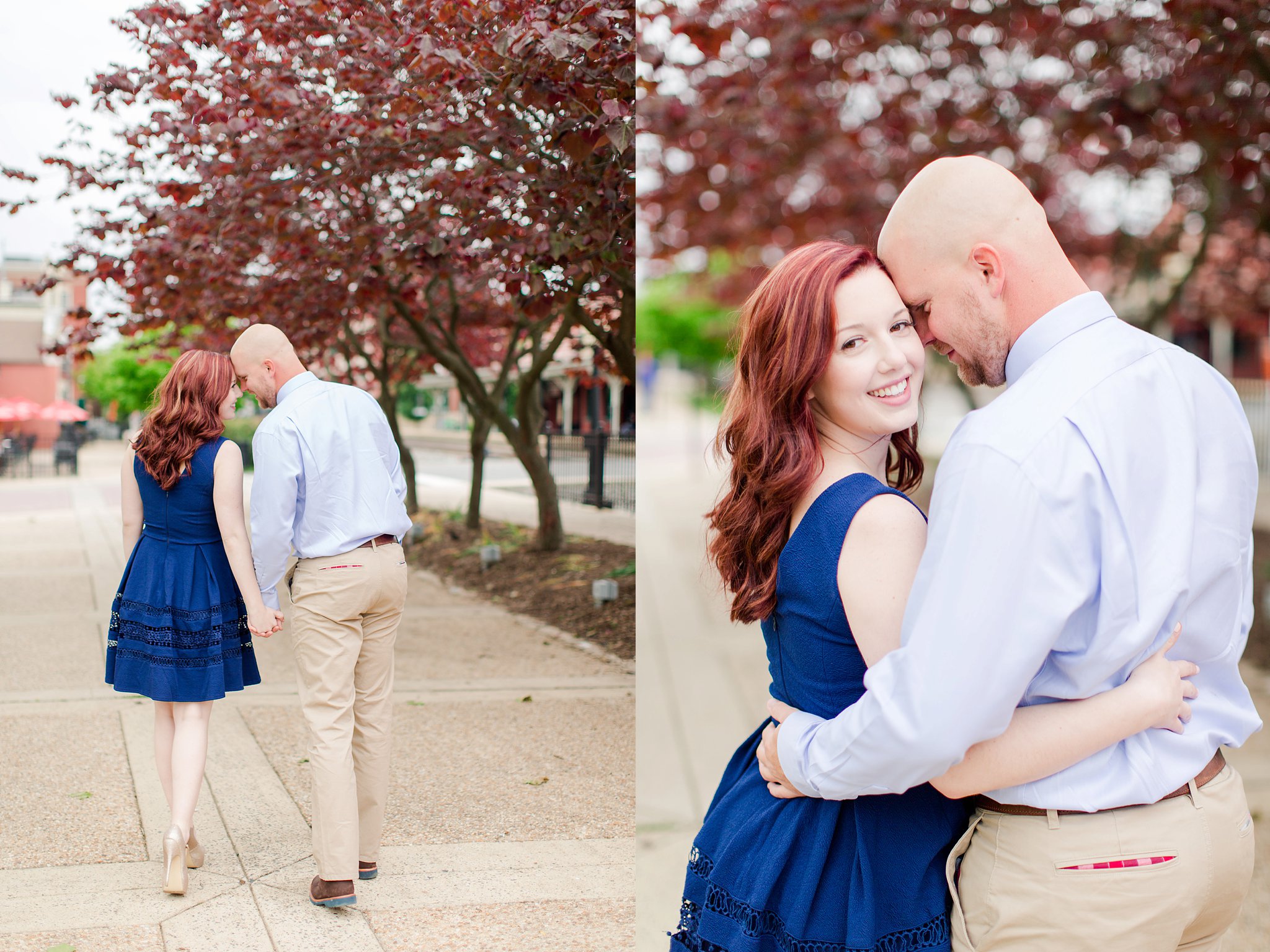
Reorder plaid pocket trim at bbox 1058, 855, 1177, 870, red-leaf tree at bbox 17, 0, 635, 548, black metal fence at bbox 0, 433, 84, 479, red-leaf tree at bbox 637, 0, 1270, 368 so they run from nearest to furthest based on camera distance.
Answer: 1. plaid pocket trim at bbox 1058, 855, 1177, 870
2. black metal fence at bbox 0, 433, 84, 479
3. red-leaf tree at bbox 17, 0, 635, 548
4. red-leaf tree at bbox 637, 0, 1270, 368

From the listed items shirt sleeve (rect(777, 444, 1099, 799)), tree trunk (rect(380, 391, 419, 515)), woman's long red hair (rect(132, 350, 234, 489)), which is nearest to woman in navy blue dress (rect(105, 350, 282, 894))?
woman's long red hair (rect(132, 350, 234, 489))

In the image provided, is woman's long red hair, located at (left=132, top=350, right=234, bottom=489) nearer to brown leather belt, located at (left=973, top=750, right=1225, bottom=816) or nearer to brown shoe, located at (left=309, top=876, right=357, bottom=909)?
brown shoe, located at (left=309, top=876, right=357, bottom=909)

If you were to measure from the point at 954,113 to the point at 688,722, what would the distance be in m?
4.46

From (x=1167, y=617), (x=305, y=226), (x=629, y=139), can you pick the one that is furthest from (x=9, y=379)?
(x=1167, y=617)

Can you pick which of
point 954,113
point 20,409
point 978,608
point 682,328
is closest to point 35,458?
point 20,409

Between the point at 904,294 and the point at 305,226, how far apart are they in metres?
2.26

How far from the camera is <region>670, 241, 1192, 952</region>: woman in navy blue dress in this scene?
5.24ft

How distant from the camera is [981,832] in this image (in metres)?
1.62

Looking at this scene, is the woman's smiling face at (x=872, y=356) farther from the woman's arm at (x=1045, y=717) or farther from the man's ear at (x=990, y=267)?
the woman's arm at (x=1045, y=717)

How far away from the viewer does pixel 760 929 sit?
5.57 ft

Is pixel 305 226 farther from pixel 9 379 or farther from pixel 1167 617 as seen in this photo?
pixel 1167 617

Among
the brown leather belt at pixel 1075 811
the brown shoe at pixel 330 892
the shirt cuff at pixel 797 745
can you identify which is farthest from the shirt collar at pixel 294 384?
the brown leather belt at pixel 1075 811

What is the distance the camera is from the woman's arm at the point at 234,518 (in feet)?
9.21

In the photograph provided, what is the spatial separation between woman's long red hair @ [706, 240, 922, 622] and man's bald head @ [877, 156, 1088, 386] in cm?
7
